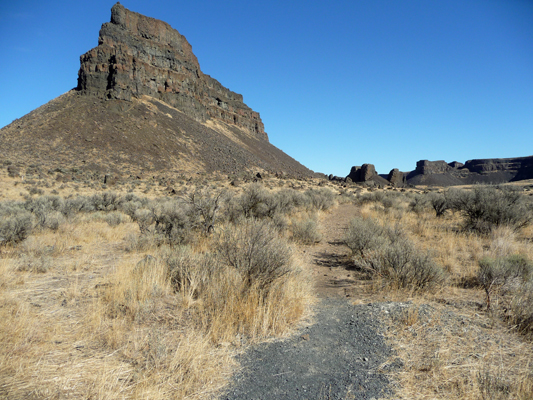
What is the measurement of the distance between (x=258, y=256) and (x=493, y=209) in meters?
8.39

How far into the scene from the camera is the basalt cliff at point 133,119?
1383 inches

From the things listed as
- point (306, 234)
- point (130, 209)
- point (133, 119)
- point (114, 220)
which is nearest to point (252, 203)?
point (306, 234)

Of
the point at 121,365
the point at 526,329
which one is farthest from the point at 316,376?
the point at 526,329

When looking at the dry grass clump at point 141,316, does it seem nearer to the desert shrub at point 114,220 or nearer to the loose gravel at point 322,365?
the loose gravel at point 322,365

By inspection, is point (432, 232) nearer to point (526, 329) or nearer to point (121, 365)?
point (526, 329)

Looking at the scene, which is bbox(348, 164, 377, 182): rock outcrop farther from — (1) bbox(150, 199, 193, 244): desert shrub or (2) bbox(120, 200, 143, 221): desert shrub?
(1) bbox(150, 199, 193, 244): desert shrub

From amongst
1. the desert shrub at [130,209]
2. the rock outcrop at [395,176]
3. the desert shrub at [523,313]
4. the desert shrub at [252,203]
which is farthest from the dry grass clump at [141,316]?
the rock outcrop at [395,176]

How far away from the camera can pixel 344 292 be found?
4.36 metres

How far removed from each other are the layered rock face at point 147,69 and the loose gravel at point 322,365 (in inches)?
2204

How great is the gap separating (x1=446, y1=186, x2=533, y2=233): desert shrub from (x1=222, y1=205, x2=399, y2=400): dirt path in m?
7.03

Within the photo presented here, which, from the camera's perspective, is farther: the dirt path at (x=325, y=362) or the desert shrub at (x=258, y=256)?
the desert shrub at (x=258, y=256)

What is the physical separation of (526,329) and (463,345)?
83 centimetres

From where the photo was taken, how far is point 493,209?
7.97 meters

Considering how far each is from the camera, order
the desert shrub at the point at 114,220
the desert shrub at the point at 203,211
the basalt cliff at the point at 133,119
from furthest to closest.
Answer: the basalt cliff at the point at 133,119 < the desert shrub at the point at 114,220 < the desert shrub at the point at 203,211
